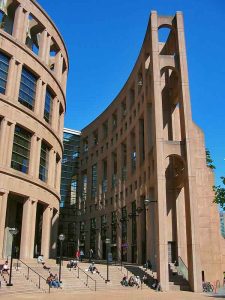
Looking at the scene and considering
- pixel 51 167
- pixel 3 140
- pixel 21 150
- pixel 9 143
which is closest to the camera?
pixel 3 140

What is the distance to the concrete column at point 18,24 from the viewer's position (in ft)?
125

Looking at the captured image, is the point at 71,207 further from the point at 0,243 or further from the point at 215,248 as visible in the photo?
the point at 0,243

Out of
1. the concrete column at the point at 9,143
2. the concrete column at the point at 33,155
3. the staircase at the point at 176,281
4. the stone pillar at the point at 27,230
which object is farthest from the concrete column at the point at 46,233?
the staircase at the point at 176,281

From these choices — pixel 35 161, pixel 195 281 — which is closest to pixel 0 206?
pixel 35 161

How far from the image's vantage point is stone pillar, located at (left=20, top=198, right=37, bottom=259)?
115 feet

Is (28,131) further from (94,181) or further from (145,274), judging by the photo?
(94,181)

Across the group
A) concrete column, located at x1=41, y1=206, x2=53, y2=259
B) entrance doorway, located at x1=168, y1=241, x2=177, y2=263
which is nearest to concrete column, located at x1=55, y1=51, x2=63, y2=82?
concrete column, located at x1=41, y1=206, x2=53, y2=259

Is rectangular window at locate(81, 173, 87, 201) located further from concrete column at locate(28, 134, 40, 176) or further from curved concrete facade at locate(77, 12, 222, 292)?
concrete column at locate(28, 134, 40, 176)

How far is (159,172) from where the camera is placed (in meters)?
34.4

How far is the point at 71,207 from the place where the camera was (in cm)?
7788

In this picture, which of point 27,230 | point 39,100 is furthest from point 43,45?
point 27,230

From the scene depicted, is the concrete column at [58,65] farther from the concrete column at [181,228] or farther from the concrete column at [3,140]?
the concrete column at [181,228]

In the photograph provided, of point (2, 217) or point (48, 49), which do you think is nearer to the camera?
point (2, 217)

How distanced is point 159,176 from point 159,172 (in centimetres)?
38
